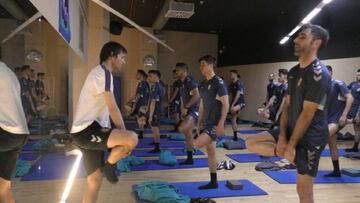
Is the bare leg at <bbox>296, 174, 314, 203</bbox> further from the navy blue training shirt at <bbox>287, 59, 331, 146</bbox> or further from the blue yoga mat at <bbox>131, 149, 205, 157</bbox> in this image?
the blue yoga mat at <bbox>131, 149, 205, 157</bbox>

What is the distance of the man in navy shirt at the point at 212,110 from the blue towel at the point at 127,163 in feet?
4.73

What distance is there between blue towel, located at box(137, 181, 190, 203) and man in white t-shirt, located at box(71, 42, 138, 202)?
945mm

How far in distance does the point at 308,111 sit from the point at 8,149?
2247mm

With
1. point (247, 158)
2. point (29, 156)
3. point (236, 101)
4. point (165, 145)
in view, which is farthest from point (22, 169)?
point (236, 101)

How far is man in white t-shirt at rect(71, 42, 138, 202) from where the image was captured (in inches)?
96.7

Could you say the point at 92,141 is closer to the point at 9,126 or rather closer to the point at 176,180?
the point at 9,126

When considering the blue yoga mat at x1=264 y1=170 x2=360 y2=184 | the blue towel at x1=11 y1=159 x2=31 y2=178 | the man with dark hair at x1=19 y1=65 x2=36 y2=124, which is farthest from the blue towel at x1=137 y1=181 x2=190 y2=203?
the man with dark hair at x1=19 y1=65 x2=36 y2=124

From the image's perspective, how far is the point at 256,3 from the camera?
8.84 metres

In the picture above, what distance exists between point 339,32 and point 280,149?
7002 mm

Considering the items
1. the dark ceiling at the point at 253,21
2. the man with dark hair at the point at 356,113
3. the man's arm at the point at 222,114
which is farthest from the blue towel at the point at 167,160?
the dark ceiling at the point at 253,21

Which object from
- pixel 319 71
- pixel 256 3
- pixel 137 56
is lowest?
pixel 319 71

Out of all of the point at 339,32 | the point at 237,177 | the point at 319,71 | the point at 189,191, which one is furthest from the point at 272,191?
the point at 339,32

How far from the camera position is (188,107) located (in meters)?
5.20

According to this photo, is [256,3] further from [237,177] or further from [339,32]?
[237,177]
